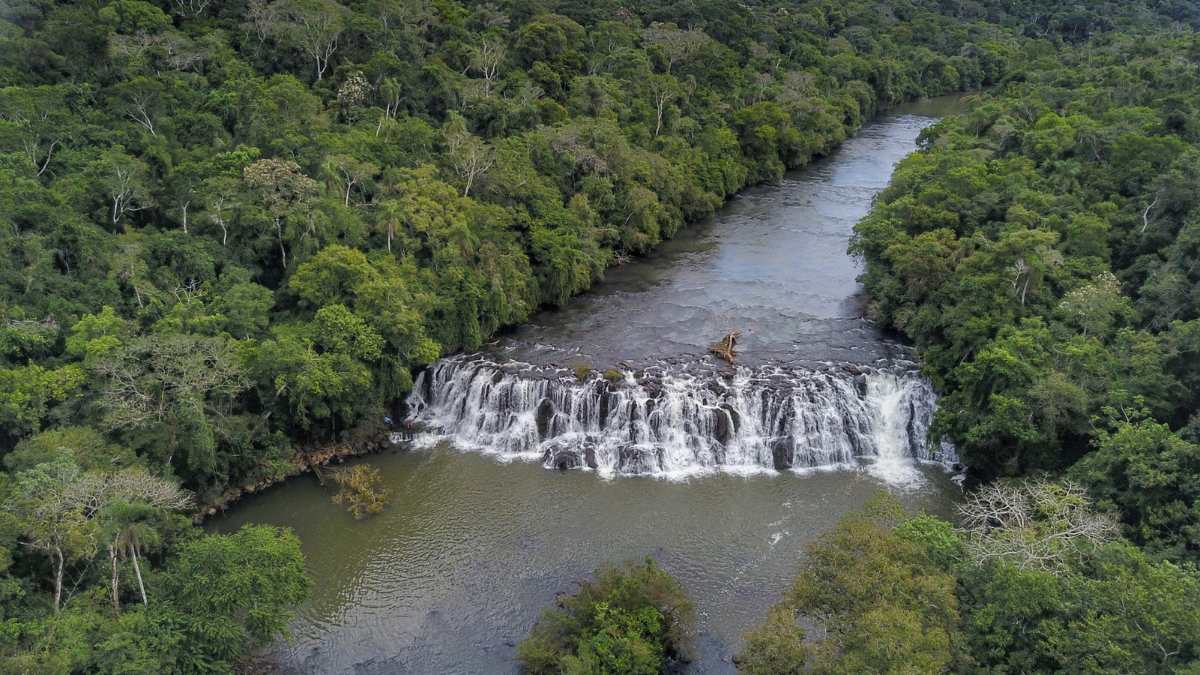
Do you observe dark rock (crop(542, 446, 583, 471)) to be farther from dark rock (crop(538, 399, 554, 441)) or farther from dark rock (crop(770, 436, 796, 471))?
dark rock (crop(770, 436, 796, 471))

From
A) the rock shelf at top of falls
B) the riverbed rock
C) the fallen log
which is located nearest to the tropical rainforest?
the rock shelf at top of falls

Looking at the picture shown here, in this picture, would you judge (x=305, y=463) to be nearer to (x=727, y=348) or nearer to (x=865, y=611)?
(x=727, y=348)

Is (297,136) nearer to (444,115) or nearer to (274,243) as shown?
(274,243)

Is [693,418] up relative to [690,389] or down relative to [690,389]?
down

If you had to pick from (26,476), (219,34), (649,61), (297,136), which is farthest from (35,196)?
(649,61)

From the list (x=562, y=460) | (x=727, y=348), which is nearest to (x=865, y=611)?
(x=562, y=460)

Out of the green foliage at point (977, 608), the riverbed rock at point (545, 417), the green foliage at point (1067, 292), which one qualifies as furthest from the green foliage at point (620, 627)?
the green foliage at point (1067, 292)

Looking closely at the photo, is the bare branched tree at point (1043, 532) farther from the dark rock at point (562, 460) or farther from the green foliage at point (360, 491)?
the green foliage at point (360, 491)
